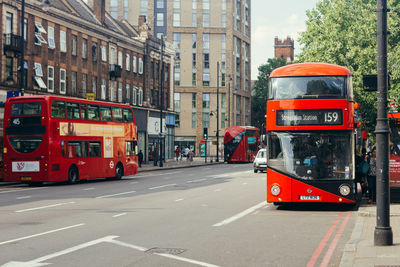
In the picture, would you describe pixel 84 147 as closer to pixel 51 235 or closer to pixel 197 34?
pixel 51 235

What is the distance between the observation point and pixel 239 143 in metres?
63.1

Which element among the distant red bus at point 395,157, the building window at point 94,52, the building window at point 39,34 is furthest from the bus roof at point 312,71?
the building window at point 94,52

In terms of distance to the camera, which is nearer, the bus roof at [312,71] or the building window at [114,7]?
the bus roof at [312,71]

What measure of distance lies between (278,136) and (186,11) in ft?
258

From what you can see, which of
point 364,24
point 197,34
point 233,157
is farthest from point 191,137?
point 364,24

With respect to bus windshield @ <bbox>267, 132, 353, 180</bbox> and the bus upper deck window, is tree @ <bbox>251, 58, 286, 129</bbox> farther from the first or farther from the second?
bus windshield @ <bbox>267, 132, 353, 180</bbox>

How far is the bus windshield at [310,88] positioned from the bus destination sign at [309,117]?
365 millimetres

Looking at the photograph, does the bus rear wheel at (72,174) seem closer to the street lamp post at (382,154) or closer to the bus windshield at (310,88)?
the bus windshield at (310,88)

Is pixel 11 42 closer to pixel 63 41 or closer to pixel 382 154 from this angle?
pixel 63 41

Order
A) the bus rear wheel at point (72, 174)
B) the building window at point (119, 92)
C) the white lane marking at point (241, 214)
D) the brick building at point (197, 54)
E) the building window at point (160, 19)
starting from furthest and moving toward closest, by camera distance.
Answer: the building window at point (160, 19)
the brick building at point (197, 54)
the building window at point (119, 92)
the bus rear wheel at point (72, 174)
the white lane marking at point (241, 214)

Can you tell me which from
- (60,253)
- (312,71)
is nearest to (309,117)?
(312,71)

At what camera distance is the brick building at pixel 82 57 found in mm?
39031

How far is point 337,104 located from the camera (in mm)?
15938

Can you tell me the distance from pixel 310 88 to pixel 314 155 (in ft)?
5.71
